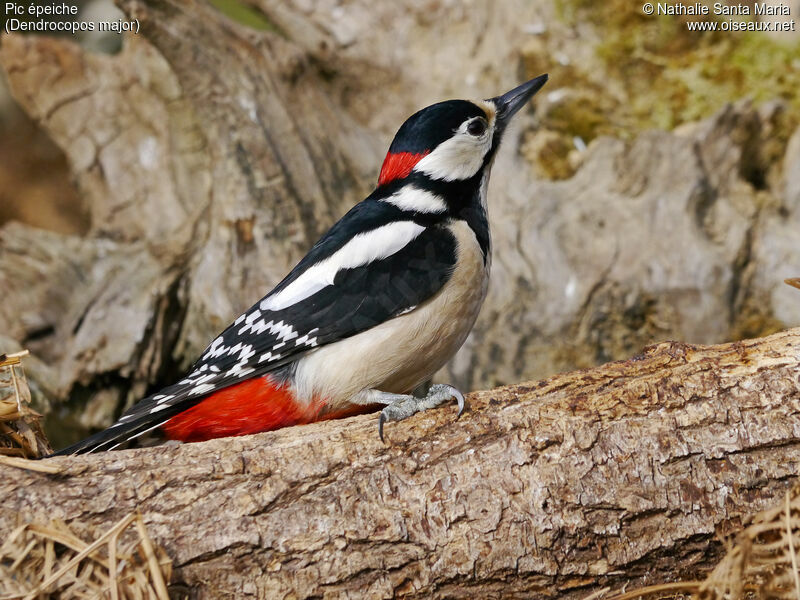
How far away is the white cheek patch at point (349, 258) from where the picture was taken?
2922mm

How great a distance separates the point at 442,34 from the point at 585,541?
3.99 meters

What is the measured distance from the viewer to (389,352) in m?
2.75

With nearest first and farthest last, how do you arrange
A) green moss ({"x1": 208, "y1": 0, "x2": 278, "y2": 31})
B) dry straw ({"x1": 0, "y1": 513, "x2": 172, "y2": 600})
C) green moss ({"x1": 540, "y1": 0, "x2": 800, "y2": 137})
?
dry straw ({"x1": 0, "y1": 513, "x2": 172, "y2": 600})
green moss ({"x1": 540, "y1": 0, "x2": 800, "y2": 137})
green moss ({"x1": 208, "y1": 0, "x2": 278, "y2": 31})

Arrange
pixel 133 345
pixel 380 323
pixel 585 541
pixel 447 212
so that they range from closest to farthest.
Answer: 1. pixel 585 541
2. pixel 380 323
3. pixel 447 212
4. pixel 133 345

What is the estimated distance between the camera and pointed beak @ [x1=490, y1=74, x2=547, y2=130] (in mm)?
3496

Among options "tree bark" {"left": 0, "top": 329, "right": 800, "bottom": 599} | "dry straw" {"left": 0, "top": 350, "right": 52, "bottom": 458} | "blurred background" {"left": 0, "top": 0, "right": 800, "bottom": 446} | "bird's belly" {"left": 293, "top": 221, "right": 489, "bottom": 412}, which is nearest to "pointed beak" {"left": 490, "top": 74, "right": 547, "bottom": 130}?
"bird's belly" {"left": 293, "top": 221, "right": 489, "bottom": 412}

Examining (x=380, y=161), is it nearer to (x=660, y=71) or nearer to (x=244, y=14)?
(x=244, y=14)

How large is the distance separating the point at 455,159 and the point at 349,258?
2.12 ft

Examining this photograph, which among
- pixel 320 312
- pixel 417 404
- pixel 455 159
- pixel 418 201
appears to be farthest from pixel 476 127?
pixel 417 404

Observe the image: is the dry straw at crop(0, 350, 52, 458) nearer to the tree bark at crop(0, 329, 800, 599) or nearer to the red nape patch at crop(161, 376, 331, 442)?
the tree bark at crop(0, 329, 800, 599)

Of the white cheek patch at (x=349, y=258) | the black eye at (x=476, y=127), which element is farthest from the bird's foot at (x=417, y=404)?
the black eye at (x=476, y=127)

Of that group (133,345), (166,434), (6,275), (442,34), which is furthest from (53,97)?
(166,434)

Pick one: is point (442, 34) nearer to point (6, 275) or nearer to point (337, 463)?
point (6, 275)

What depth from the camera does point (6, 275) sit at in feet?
14.1
